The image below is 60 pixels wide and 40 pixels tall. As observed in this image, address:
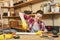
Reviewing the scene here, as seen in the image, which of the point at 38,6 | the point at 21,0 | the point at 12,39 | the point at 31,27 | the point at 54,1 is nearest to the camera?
the point at 12,39

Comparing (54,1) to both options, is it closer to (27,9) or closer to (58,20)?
(58,20)

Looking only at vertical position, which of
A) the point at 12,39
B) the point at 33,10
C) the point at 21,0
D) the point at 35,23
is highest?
the point at 21,0

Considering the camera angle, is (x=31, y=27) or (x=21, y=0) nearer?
(x=31, y=27)

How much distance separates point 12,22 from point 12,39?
3138 millimetres

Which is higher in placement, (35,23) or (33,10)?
(33,10)

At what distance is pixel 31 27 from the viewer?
107 inches

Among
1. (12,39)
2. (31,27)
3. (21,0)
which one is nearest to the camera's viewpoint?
(12,39)

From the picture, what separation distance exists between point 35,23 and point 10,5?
247cm

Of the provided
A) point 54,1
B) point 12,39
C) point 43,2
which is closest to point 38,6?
point 43,2

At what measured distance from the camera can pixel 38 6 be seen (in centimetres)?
461

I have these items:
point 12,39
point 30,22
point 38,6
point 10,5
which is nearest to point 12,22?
point 10,5

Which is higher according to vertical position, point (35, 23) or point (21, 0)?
point (21, 0)

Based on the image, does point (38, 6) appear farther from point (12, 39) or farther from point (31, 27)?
point (12, 39)

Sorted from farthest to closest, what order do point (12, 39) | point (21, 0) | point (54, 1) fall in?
1. point (21, 0)
2. point (54, 1)
3. point (12, 39)
